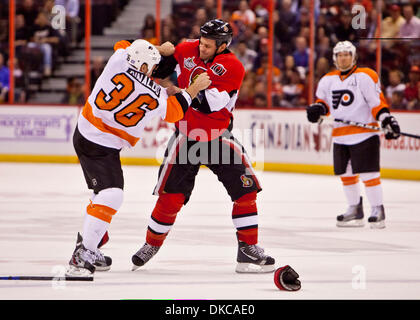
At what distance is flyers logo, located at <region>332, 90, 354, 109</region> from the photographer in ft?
24.2

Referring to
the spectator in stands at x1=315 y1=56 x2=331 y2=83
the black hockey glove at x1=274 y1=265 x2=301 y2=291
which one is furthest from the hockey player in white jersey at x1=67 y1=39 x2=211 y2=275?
Result: the spectator in stands at x1=315 y1=56 x2=331 y2=83

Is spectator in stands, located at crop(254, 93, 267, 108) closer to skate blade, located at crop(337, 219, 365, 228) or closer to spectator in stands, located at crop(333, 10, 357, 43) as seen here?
spectator in stands, located at crop(333, 10, 357, 43)

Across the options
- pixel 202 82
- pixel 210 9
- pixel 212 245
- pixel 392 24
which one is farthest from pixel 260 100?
pixel 202 82

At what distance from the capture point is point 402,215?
25.8 ft

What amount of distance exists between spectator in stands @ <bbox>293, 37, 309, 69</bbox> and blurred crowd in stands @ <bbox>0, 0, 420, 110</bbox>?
0.01m

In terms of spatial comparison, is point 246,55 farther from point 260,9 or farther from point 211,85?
point 211,85

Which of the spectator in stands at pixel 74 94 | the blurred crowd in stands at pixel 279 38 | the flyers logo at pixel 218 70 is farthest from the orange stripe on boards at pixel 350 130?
the spectator in stands at pixel 74 94

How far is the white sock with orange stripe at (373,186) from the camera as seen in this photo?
7.27 metres

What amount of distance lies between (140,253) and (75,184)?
4.97m

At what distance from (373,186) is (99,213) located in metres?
3.11

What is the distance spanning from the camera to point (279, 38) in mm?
12508

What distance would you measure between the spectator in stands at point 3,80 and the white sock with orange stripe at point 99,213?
875cm

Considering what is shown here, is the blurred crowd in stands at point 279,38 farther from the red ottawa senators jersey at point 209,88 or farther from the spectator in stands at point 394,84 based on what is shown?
the red ottawa senators jersey at point 209,88
